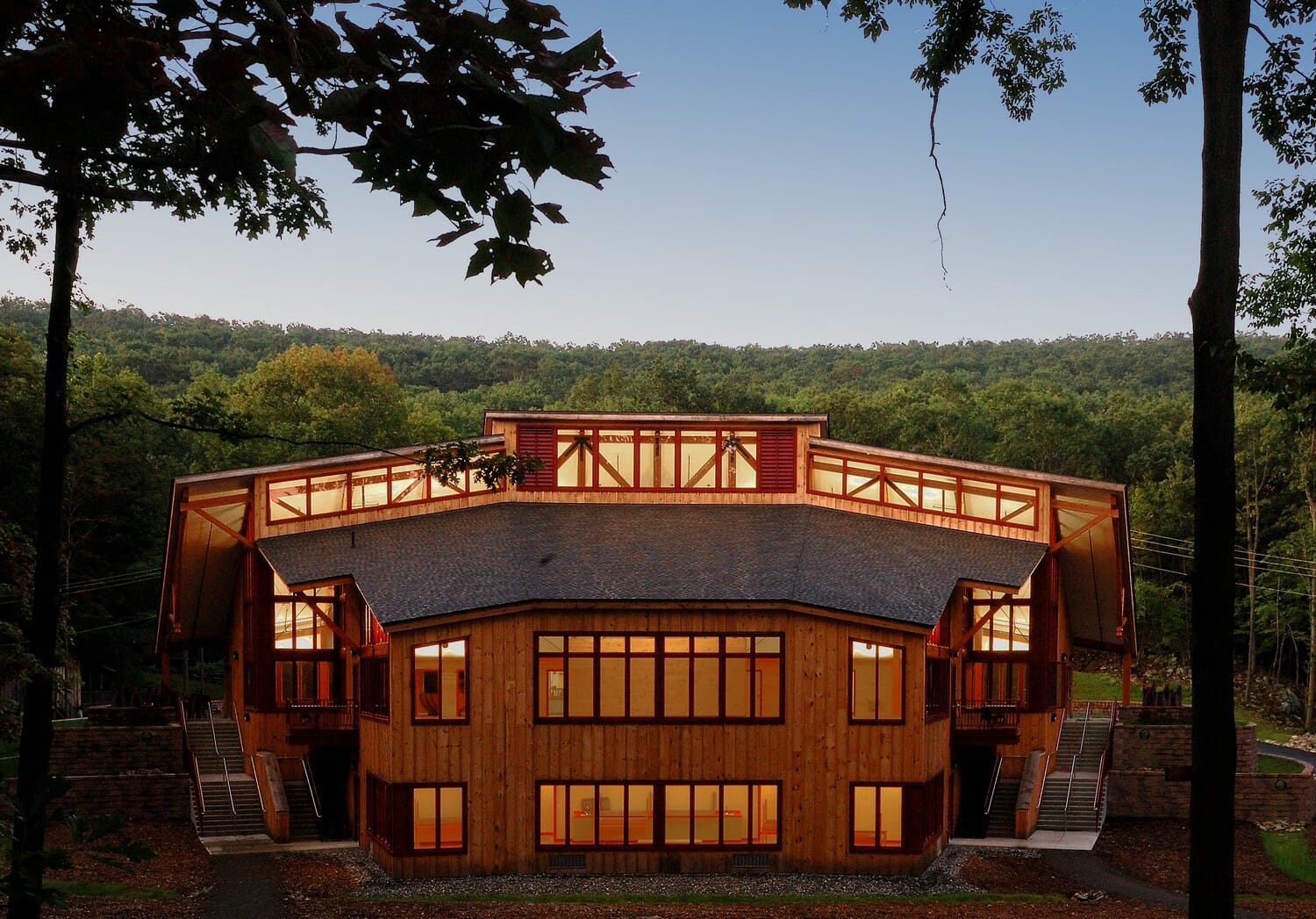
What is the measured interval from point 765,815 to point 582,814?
343 centimetres

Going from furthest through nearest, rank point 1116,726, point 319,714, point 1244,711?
point 1244,711 → point 1116,726 → point 319,714

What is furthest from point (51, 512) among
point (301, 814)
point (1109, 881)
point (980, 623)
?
point (1109, 881)

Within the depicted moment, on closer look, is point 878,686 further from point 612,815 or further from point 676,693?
point 612,815

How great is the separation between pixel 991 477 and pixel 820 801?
9.01 meters

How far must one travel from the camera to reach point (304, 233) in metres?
14.7

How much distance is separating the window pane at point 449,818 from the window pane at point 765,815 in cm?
547

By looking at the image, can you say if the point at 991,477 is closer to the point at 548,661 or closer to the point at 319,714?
the point at 548,661

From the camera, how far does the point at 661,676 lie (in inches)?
977

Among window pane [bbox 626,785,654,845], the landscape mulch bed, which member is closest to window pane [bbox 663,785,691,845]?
window pane [bbox 626,785,654,845]

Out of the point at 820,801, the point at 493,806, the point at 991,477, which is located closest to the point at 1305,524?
the point at 991,477

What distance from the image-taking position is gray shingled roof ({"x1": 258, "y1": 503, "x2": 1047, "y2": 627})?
81.3ft

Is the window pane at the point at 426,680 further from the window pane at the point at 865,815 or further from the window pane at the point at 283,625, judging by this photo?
the window pane at the point at 865,815

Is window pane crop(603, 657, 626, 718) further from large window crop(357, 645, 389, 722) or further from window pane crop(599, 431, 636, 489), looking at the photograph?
window pane crop(599, 431, 636, 489)

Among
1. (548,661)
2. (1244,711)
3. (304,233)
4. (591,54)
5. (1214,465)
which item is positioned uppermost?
(304,233)
